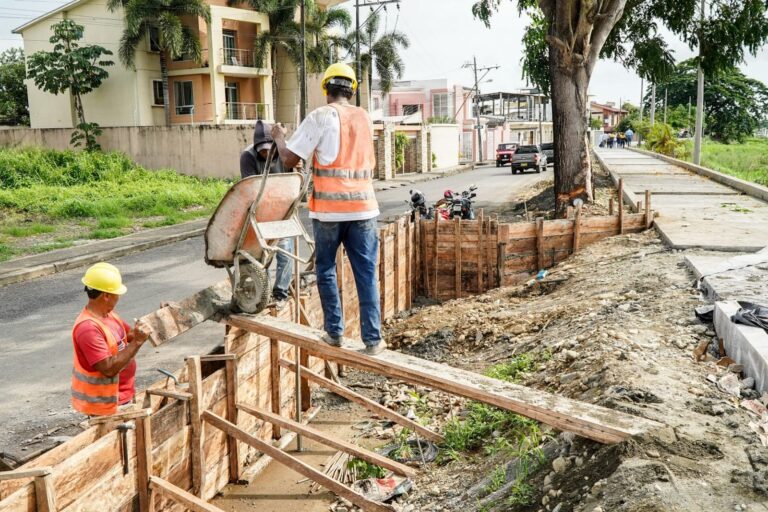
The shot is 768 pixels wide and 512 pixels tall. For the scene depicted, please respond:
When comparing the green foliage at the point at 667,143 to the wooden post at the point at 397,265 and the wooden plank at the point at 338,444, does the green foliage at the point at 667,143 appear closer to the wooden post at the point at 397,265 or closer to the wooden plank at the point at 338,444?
the wooden post at the point at 397,265

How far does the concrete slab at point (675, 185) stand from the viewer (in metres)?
19.0

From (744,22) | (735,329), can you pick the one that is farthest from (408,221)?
(744,22)

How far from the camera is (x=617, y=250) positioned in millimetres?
11727

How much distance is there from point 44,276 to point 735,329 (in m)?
12.1

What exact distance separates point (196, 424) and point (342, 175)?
2.18 metres

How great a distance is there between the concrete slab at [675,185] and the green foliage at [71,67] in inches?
932

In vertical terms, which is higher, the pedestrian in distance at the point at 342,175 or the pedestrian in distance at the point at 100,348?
the pedestrian in distance at the point at 342,175

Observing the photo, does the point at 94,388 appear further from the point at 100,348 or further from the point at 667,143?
the point at 667,143

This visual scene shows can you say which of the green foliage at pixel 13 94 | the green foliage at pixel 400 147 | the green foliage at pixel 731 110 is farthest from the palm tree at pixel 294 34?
the green foliage at pixel 731 110

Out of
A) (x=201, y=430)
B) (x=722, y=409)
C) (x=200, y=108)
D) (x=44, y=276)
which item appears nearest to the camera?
(x=722, y=409)

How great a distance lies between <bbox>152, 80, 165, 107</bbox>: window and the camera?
120 ft

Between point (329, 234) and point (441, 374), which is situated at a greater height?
point (329, 234)

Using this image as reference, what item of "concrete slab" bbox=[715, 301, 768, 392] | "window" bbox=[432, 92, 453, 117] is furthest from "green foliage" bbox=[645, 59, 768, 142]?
"concrete slab" bbox=[715, 301, 768, 392]

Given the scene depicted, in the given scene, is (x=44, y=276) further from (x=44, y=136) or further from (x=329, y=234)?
(x=44, y=136)
